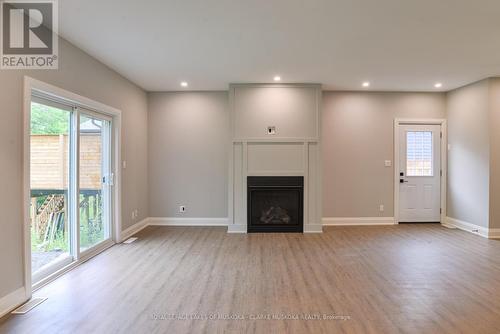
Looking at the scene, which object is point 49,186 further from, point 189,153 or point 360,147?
point 360,147

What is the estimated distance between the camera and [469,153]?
5359 mm

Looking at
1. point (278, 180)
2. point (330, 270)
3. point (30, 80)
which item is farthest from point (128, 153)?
point (330, 270)

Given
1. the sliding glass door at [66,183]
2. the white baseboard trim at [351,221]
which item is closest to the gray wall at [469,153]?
the white baseboard trim at [351,221]

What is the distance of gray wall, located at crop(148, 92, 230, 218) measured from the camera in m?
5.90

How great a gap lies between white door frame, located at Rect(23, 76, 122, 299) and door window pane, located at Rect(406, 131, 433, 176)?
5.65 metres

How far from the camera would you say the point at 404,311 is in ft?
8.39

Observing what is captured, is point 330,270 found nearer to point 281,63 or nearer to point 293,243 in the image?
point 293,243

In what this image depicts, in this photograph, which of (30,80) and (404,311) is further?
(30,80)

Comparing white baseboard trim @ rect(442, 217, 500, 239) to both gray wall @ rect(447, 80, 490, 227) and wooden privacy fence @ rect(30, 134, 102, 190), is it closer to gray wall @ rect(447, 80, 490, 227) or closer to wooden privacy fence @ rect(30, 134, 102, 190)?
gray wall @ rect(447, 80, 490, 227)

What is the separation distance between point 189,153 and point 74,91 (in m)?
2.67

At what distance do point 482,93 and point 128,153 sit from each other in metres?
6.41

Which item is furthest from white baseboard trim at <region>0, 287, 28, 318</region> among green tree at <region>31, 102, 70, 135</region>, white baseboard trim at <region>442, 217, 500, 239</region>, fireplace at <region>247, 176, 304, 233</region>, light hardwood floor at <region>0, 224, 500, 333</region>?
white baseboard trim at <region>442, 217, 500, 239</region>

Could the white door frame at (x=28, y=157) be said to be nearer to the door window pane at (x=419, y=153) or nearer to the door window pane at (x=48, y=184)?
the door window pane at (x=48, y=184)

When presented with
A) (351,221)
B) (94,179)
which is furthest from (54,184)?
(351,221)
